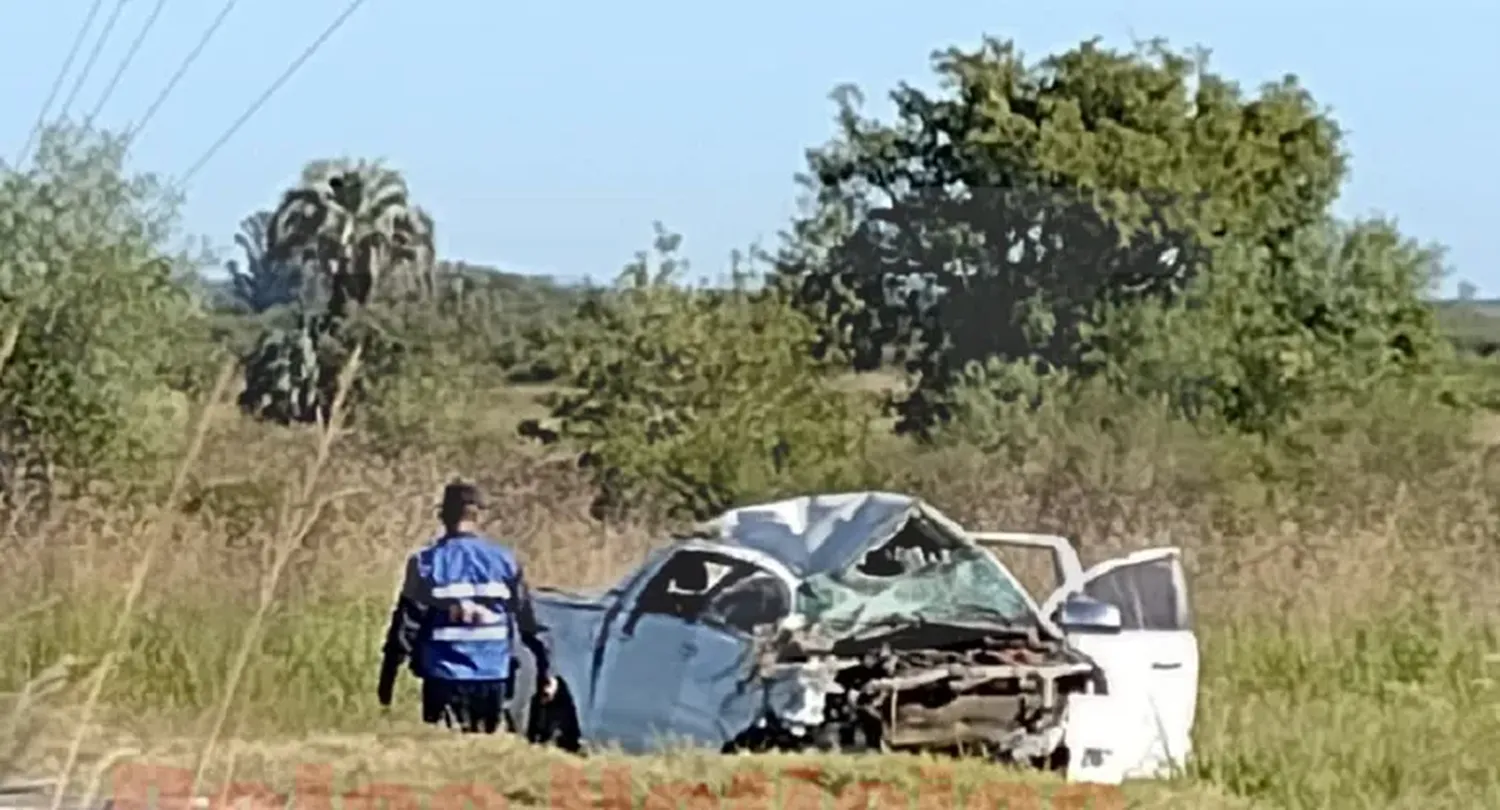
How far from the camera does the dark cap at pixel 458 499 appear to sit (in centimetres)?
681

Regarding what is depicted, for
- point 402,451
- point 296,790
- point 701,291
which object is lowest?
point 296,790

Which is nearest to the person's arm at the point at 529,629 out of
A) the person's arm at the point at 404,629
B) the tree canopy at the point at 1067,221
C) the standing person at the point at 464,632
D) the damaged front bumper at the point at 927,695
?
the standing person at the point at 464,632

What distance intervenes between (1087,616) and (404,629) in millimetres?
1839

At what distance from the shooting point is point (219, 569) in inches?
127

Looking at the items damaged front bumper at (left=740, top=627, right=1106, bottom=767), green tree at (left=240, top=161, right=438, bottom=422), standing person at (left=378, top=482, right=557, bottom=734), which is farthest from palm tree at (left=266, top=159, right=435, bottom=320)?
damaged front bumper at (left=740, top=627, right=1106, bottom=767)

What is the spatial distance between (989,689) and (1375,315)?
4081mm

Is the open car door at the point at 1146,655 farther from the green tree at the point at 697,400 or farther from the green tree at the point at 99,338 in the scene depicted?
the green tree at the point at 99,338

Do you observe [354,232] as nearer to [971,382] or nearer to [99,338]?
[99,338]

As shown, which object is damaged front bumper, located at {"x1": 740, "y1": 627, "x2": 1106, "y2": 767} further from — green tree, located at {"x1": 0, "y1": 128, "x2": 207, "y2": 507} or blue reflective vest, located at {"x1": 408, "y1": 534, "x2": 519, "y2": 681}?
green tree, located at {"x1": 0, "y1": 128, "x2": 207, "y2": 507}

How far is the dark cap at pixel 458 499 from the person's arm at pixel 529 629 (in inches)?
17.7

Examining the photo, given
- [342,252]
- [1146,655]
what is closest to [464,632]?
[1146,655]

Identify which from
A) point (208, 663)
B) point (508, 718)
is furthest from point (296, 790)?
point (508, 718)

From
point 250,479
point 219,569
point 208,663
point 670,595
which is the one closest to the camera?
point 250,479

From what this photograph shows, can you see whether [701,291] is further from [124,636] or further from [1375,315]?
[124,636]
